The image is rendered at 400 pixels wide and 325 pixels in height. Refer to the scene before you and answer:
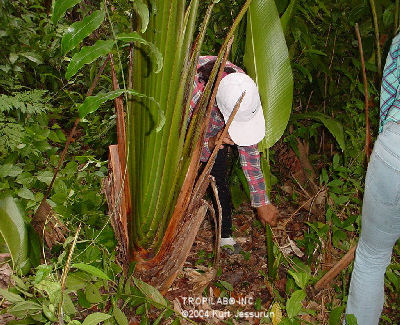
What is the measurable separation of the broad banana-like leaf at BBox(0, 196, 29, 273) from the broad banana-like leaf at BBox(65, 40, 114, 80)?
0.52 m

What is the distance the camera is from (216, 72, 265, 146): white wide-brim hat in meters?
1.32

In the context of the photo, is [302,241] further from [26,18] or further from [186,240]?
[26,18]

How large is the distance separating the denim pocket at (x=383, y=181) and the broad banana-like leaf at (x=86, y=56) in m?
0.67

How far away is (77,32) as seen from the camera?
2.43 ft

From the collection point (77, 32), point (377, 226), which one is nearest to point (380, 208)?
point (377, 226)

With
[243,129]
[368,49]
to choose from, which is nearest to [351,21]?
[368,49]

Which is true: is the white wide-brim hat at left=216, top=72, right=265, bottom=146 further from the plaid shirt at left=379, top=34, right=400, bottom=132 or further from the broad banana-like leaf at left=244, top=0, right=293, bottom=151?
the plaid shirt at left=379, top=34, right=400, bottom=132

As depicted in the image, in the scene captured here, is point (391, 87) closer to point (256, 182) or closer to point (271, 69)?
point (271, 69)

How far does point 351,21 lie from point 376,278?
4.49 feet

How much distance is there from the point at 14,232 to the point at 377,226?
38.3 inches

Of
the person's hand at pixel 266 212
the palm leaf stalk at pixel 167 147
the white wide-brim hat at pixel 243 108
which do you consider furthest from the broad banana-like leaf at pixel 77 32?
the person's hand at pixel 266 212

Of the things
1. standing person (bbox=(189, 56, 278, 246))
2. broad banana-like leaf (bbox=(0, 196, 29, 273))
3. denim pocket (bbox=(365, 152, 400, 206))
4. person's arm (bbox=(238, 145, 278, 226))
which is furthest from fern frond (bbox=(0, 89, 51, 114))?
denim pocket (bbox=(365, 152, 400, 206))

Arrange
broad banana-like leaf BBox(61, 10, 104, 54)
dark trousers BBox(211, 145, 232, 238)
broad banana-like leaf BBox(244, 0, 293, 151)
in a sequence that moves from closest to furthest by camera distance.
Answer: broad banana-like leaf BBox(61, 10, 104, 54)
broad banana-like leaf BBox(244, 0, 293, 151)
dark trousers BBox(211, 145, 232, 238)

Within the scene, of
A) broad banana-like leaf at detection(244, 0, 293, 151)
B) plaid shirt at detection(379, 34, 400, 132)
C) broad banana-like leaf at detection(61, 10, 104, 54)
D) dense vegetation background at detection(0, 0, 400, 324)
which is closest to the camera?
broad banana-like leaf at detection(61, 10, 104, 54)
